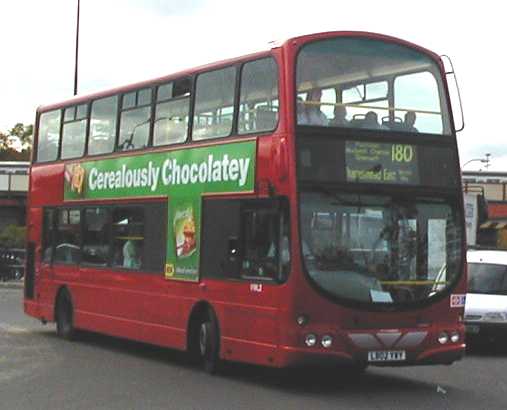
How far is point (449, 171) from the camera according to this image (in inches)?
458

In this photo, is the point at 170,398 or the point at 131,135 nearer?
the point at 170,398

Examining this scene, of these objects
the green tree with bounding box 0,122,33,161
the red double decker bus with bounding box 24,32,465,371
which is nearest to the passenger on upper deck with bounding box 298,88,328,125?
the red double decker bus with bounding box 24,32,465,371

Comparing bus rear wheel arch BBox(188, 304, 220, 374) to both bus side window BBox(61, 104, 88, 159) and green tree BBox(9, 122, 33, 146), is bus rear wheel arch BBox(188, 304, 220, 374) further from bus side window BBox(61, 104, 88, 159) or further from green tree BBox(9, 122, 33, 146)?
green tree BBox(9, 122, 33, 146)

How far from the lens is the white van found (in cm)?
1543

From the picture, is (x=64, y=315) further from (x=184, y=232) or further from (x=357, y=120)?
(x=357, y=120)

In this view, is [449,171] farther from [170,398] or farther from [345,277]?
[170,398]

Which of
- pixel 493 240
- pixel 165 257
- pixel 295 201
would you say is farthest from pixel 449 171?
pixel 493 240

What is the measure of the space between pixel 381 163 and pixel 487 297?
5.47 metres

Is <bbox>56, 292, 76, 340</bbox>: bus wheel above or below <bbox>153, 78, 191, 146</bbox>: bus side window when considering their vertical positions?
below

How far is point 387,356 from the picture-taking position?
10.9m

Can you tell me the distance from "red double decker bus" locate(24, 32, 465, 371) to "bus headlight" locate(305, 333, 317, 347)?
1 cm

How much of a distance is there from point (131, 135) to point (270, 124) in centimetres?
395

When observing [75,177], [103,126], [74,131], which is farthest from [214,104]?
Answer: [74,131]

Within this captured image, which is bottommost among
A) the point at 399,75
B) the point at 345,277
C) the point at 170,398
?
the point at 170,398
